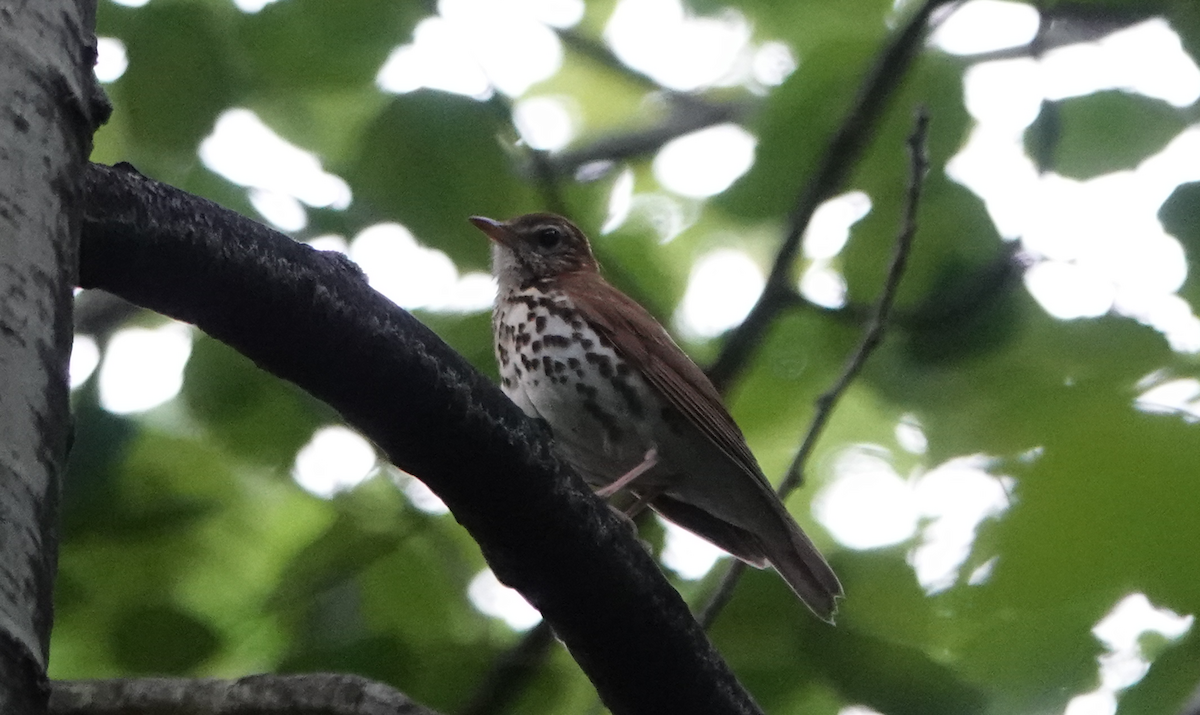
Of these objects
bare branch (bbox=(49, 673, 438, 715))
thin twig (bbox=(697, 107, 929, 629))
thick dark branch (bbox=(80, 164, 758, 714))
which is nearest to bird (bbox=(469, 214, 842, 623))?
thin twig (bbox=(697, 107, 929, 629))

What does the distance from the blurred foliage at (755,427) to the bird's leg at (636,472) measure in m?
0.42

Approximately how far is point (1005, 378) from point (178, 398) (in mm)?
1963

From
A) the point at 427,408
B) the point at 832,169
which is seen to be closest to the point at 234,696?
the point at 427,408

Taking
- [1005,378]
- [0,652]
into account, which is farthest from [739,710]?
[0,652]

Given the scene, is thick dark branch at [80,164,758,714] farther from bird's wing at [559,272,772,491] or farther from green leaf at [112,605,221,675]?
bird's wing at [559,272,772,491]

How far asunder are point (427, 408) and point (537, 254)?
278cm

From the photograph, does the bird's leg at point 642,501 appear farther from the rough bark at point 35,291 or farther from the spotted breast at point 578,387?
the rough bark at point 35,291

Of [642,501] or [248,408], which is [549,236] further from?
[248,408]

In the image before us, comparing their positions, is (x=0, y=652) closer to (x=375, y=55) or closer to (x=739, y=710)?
(x=739, y=710)

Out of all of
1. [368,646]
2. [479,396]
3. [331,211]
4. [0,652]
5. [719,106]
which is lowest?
[0,652]

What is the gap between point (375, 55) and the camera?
132 inches

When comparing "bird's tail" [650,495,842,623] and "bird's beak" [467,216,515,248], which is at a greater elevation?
"bird's beak" [467,216,515,248]

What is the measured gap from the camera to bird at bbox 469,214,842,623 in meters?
4.06

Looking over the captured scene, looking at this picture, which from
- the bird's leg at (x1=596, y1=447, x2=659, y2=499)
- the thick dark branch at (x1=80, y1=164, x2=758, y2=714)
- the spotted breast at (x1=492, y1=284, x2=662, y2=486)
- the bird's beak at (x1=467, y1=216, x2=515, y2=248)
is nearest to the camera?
the thick dark branch at (x1=80, y1=164, x2=758, y2=714)
